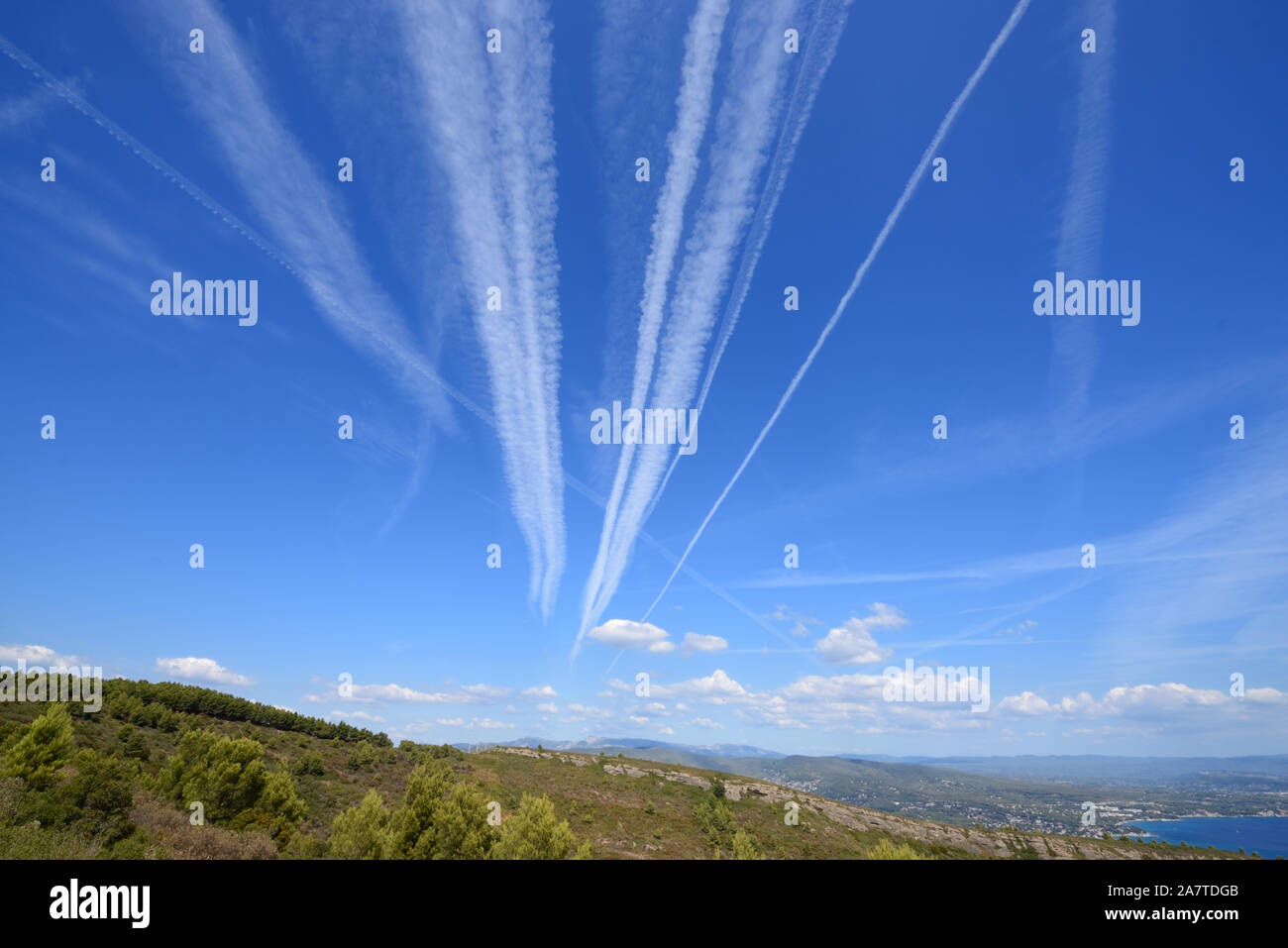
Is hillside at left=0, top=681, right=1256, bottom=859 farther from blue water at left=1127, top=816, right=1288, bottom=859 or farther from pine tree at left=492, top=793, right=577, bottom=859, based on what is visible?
blue water at left=1127, top=816, right=1288, bottom=859

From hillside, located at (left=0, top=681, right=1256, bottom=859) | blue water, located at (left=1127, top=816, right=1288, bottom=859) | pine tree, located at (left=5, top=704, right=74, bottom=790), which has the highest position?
pine tree, located at (left=5, top=704, right=74, bottom=790)

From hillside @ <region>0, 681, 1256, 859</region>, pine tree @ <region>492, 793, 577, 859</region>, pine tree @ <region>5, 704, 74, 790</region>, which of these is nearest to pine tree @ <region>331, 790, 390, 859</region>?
hillside @ <region>0, 681, 1256, 859</region>

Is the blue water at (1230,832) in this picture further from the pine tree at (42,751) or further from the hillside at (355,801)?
the pine tree at (42,751)

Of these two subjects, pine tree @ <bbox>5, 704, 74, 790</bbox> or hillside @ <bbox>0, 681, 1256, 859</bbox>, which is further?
pine tree @ <bbox>5, 704, 74, 790</bbox>

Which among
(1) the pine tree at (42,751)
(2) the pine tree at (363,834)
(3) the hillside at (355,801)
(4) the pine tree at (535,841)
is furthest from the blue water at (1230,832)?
(1) the pine tree at (42,751)
